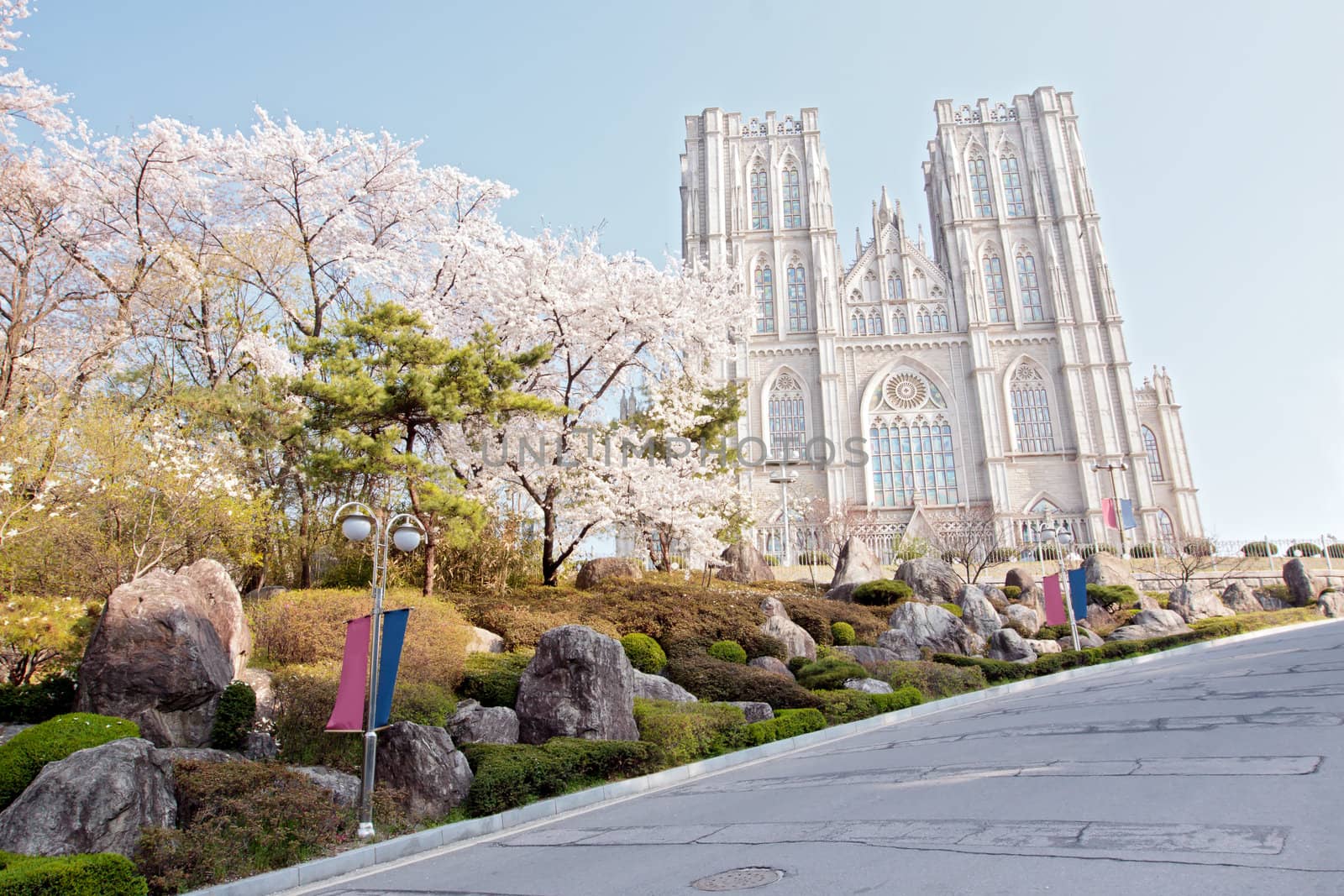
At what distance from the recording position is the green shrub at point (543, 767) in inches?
336

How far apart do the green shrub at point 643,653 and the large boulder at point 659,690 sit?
81cm

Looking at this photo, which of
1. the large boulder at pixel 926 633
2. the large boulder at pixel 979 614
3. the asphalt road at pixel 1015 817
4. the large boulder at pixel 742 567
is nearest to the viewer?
the asphalt road at pixel 1015 817

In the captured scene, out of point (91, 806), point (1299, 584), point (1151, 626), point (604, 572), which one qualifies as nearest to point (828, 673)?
point (604, 572)

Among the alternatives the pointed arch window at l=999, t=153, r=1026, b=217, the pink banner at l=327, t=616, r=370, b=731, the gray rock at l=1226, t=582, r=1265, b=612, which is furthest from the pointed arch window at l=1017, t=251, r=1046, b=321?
the pink banner at l=327, t=616, r=370, b=731

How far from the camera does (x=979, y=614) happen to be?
20.5 meters

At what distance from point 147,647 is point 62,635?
1717 millimetres

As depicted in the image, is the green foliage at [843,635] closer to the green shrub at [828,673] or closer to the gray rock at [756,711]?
the green shrub at [828,673]

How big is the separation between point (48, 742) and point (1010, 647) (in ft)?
56.0

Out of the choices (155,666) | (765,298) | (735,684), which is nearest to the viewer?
(155,666)

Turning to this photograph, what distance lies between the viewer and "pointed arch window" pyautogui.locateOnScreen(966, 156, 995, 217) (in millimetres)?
47625

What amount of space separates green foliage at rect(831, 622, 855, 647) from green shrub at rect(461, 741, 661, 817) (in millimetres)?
9258

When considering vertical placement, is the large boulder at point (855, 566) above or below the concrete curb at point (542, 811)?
above

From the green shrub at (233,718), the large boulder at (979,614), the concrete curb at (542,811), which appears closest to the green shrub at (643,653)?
the concrete curb at (542,811)

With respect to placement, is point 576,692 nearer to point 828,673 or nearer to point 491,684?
point 491,684
